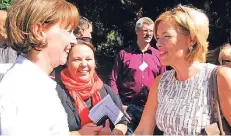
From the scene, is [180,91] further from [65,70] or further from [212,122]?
[65,70]

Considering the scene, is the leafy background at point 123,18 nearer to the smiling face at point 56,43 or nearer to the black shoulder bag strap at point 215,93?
the black shoulder bag strap at point 215,93

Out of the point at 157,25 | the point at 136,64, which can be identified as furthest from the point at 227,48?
the point at 157,25

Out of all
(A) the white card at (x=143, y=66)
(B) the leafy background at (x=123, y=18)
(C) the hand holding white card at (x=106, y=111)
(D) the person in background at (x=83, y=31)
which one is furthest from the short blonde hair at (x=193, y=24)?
(B) the leafy background at (x=123, y=18)

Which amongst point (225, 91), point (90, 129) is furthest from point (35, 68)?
point (90, 129)

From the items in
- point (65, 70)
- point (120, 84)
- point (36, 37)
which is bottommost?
point (120, 84)

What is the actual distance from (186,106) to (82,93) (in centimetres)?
81

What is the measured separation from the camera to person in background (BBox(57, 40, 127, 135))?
2.99m

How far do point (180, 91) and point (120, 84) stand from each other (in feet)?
8.97

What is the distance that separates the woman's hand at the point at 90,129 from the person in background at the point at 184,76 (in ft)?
1.29

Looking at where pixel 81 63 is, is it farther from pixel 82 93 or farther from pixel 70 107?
pixel 70 107

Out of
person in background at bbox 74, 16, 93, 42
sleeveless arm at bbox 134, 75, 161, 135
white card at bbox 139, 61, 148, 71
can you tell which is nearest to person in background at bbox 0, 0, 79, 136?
sleeveless arm at bbox 134, 75, 161, 135

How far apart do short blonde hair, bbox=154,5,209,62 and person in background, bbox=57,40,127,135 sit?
2.39 ft

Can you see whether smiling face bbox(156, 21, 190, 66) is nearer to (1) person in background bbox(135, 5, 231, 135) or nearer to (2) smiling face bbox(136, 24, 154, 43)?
(1) person in background bbox(135, 5, 231, 135)

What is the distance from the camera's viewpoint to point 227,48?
4676 millimetres
